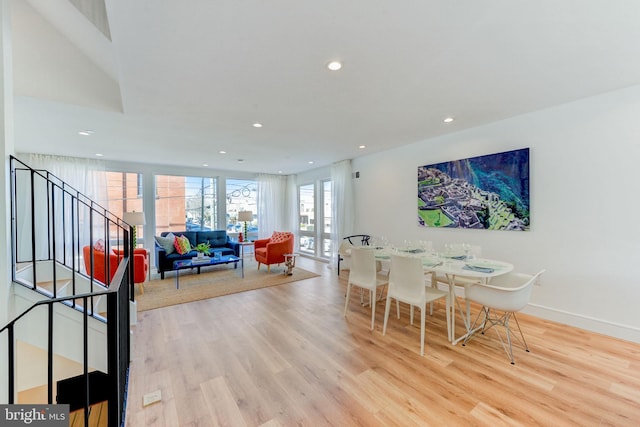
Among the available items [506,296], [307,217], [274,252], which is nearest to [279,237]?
[274,252]

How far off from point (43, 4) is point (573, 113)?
5397 millimetres

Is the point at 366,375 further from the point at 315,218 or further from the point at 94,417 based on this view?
the point at 315,218

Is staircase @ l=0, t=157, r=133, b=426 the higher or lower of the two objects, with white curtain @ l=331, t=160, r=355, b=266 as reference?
lower

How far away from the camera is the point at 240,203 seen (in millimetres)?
7938

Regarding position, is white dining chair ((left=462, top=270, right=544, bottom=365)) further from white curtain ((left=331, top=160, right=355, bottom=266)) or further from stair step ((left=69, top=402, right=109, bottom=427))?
stair step ((left=69, top=402, right=109, bottom=427))

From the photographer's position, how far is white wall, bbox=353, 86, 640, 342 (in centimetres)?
265

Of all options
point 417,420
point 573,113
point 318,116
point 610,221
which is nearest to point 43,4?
point 318,116

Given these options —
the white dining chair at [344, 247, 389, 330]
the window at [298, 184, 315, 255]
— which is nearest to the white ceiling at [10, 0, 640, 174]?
the white dining chair at [344, 247, 389, 330]

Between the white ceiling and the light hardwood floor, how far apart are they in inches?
102

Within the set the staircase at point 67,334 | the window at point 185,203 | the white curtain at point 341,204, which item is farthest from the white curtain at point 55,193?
the white curtain at point 341,204

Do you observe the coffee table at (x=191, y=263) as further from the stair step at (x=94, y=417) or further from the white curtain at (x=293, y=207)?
the white curtain at (x=293, y=207)

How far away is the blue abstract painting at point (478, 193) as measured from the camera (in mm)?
3326

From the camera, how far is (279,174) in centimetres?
829

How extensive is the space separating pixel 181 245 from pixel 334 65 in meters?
5.12
